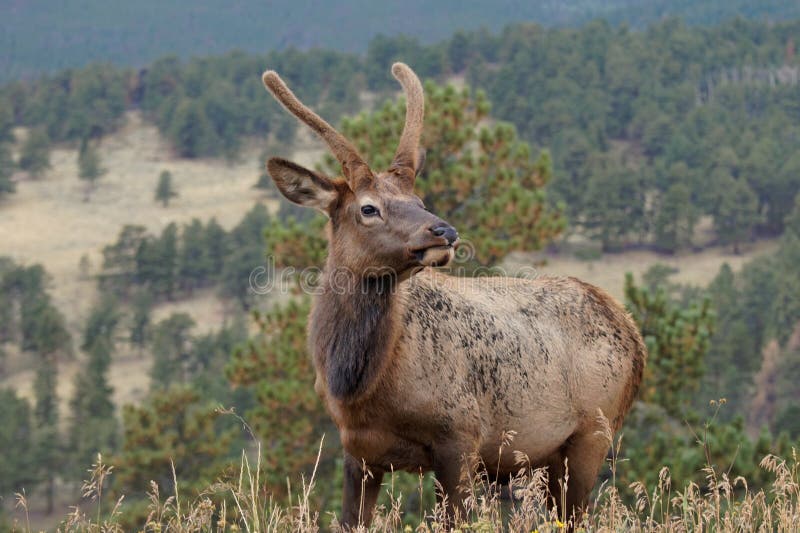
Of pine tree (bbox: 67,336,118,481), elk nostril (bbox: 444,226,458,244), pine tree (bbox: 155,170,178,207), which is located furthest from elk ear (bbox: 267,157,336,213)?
pine tree (bbox: 155,170,178,207)

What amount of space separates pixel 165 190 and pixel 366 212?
102727 millimetres

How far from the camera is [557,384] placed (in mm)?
7527

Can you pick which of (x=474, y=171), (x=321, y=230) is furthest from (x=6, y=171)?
(x=321, y=230)

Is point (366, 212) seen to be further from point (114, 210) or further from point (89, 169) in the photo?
point (89, 169)

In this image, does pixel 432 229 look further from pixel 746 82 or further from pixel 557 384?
pixel 746 82

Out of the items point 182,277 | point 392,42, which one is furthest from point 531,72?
point 182,277

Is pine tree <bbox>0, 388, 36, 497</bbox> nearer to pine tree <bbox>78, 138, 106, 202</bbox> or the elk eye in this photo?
the elk eye

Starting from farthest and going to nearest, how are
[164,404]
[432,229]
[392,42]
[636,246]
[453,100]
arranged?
[392,42] → [636,246] → [164,404] → [453,100] → [432,229]

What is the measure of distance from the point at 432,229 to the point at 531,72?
126m

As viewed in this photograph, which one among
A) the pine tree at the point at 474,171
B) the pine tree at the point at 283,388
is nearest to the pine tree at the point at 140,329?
the pine tree at the point at 283,388

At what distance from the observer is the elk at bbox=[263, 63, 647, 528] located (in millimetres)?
6734

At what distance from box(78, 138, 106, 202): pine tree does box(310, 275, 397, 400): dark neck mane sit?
10472 cm

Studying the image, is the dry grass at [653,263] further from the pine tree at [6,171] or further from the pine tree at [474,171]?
the pine tree at [474,171]

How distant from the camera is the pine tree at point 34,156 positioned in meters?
110
